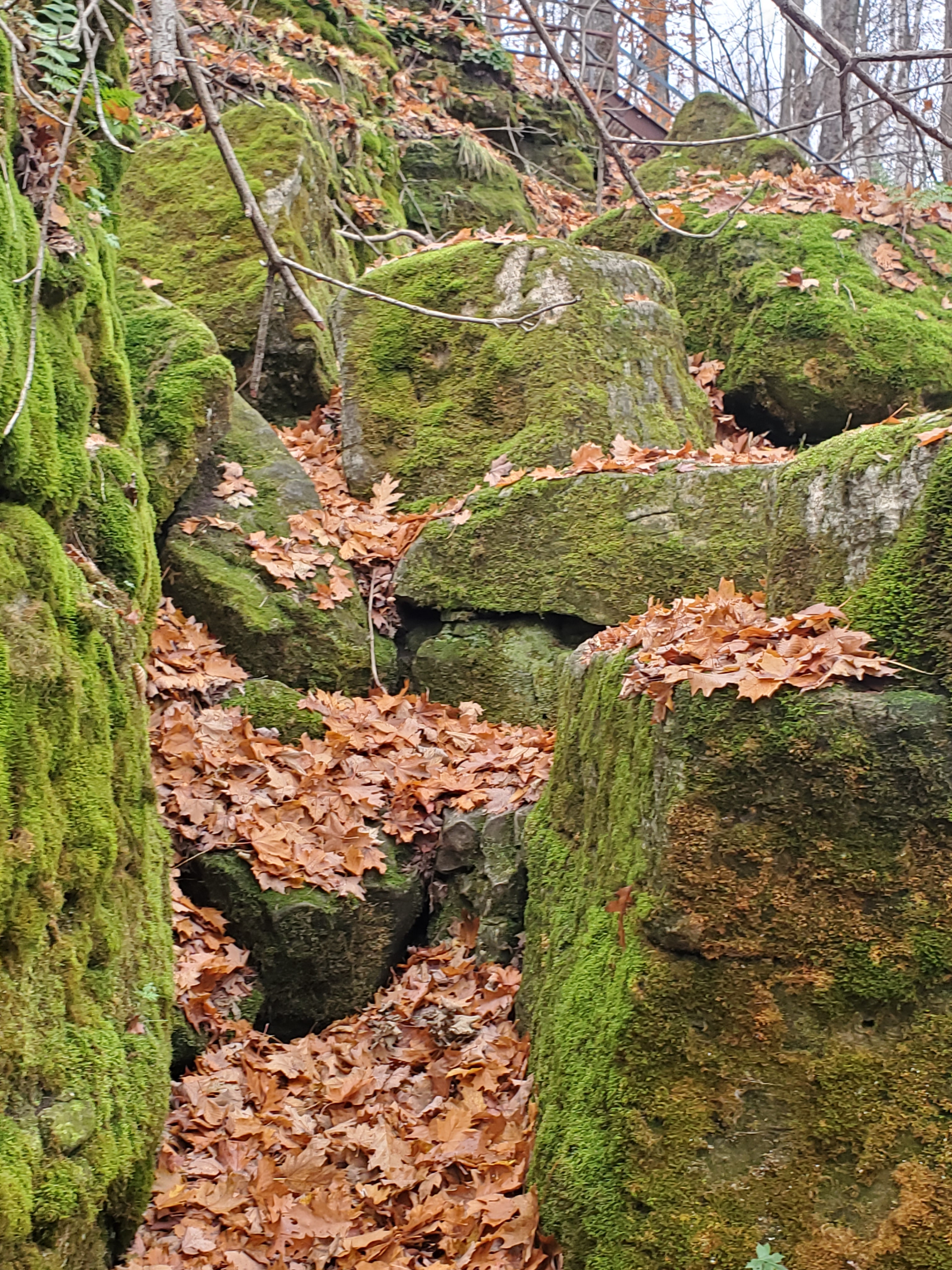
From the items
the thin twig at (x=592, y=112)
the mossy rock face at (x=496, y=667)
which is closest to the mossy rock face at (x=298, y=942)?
the mossy rock face at (x=496, y=667)

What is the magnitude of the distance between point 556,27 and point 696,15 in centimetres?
413

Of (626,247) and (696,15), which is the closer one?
(696,15)

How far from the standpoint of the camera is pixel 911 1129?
2.65 meters

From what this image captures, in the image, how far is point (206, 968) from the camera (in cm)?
459

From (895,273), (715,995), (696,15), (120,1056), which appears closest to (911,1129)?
(715,995)

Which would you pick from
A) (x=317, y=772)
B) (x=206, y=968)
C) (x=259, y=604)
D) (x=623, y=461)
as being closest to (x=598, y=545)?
(x=623, y=461)

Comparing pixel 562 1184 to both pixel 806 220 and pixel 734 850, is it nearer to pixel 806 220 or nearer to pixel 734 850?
pixel 734 850

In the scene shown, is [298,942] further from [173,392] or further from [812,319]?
[812,319]

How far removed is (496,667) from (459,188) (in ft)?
28.7

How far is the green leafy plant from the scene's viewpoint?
260 centimetres

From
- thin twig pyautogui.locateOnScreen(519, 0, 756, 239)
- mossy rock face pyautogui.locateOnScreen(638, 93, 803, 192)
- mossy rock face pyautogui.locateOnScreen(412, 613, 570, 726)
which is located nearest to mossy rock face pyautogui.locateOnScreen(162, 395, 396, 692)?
mossy rock face pyautogui.locateOnScreen(412, 613, 570, 726)

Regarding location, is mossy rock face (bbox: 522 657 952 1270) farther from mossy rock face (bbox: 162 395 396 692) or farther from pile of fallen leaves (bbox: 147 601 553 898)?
mossy rock face (bbox: 162 395 396 692)

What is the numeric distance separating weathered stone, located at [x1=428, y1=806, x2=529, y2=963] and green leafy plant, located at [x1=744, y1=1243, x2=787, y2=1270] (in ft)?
7.39

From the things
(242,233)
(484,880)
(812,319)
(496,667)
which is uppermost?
(812,319)
